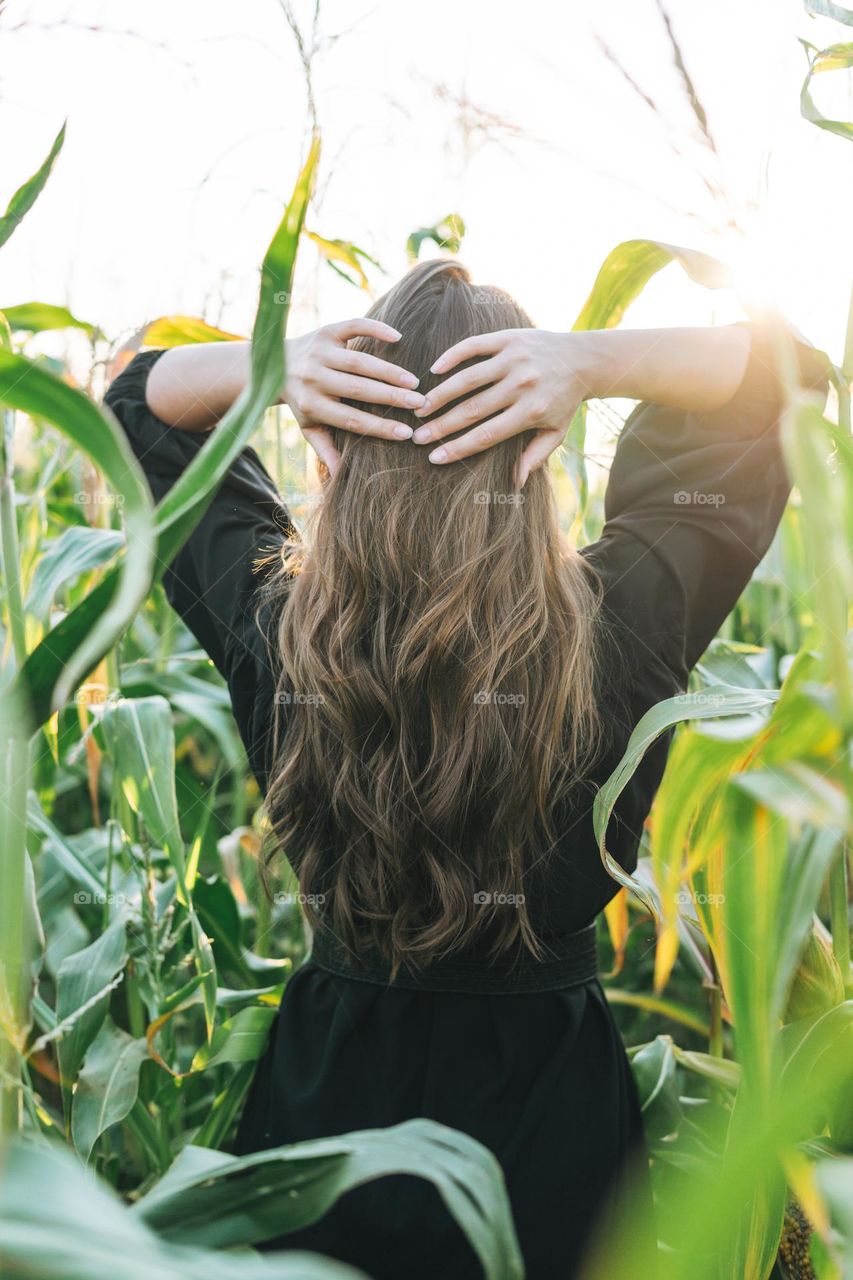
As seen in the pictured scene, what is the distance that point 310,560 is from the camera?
0.76 m

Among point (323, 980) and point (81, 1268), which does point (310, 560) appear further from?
point (81, 1268)

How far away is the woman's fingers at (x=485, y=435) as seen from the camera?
2.22ft

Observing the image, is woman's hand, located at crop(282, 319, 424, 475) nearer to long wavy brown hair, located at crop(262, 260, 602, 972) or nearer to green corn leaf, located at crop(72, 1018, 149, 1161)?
long wavy brown hair, located at crop(262, 260, 602, 972)

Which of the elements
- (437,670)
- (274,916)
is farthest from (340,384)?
(274,916)

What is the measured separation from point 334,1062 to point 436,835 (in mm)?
211

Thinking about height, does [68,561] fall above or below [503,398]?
below

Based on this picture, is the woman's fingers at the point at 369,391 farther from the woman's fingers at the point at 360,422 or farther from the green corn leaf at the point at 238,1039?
the green corn leaf at the point at 238,1039

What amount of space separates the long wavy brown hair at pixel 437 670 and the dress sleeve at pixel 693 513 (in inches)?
2.1

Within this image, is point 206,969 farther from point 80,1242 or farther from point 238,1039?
point 80,1242

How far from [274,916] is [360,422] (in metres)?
0.70

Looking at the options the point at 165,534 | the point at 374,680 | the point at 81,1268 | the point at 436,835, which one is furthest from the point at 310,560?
the point at 81,1268

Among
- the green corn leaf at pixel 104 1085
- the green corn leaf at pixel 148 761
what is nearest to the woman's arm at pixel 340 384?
the green corn leaf at pixel 148 761

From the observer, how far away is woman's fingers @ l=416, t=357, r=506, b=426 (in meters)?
0.67

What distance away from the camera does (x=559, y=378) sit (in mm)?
715
